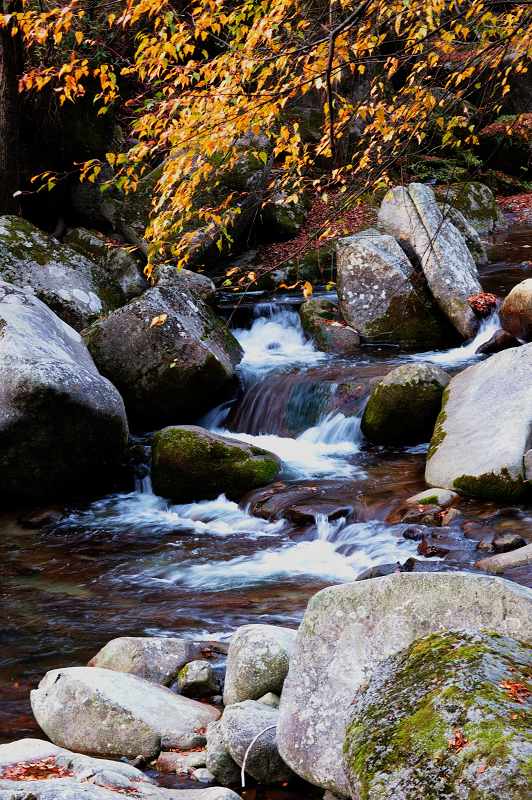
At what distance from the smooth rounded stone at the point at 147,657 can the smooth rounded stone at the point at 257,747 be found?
50.5 inches

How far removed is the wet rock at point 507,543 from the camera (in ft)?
21.5

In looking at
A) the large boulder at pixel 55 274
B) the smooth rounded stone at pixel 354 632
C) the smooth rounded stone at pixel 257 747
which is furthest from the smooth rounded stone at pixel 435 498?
the large boulder at pixel 55 274

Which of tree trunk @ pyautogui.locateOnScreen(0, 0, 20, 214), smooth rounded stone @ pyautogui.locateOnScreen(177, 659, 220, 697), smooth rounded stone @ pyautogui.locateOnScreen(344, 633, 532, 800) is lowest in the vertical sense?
smooth rounded stone @ pyautogui.locateOnScreen(177, 659, 220, 697)

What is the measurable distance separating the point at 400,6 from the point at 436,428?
4.03 m

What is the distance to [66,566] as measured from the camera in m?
7.51

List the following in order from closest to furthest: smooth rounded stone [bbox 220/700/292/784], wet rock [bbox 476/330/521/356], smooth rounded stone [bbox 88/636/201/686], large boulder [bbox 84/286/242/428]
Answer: smooth rounded stone [bbox 220/700/292/784]
smooth rounded stone [bbox 88/636/201/686]
large boulder [bbox 84/286/242/428]
wet rock [bbox 476/330/521/356]

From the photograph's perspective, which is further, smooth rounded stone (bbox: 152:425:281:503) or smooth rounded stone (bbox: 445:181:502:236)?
smooth rounded stone (bbox: 445:181:502:236)

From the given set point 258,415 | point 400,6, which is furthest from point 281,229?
point 400,6

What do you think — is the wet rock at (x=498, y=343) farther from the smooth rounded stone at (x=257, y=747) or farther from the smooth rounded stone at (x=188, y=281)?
the smooth rounded stone at (x=257, y=747)

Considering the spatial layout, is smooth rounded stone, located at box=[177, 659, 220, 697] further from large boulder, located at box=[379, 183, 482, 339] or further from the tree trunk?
the tree trunk

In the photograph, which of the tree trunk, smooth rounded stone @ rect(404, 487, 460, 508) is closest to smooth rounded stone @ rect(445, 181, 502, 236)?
the tree trunk

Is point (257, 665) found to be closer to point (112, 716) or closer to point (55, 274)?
point (112, 716)

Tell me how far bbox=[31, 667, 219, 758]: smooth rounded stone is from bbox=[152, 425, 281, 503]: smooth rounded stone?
14.2ft

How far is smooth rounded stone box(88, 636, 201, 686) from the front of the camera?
5.01m
